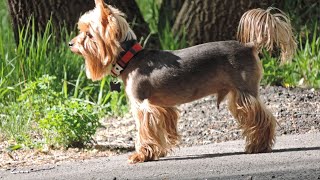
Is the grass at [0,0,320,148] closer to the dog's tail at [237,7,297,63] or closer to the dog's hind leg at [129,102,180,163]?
the dog's hind leg at [129,102,180,163]

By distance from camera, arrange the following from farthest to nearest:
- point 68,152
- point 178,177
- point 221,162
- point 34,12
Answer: point 34,12 < point 68,152 < point 221,162 < point 178,177

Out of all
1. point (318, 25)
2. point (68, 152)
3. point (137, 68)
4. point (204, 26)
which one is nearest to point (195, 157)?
point (137, 68)

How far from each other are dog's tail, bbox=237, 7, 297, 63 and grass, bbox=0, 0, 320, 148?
169 cm

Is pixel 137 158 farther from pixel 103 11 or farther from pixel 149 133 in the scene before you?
pixel 103 11

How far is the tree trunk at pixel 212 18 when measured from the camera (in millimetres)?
11383

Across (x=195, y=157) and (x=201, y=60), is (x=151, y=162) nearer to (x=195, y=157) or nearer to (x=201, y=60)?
(x=195, y=157)

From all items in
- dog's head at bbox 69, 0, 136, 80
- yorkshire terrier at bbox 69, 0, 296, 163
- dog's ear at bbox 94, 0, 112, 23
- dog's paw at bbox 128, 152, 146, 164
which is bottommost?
dog's paw at bbox 128, 152, 146, 164

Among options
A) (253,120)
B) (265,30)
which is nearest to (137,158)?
(253,120)

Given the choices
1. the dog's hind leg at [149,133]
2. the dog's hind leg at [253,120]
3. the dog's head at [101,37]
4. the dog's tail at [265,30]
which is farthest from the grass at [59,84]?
the dog's tail at [265,30]

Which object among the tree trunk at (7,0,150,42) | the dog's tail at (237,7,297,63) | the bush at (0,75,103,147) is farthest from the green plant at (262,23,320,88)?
the dog's tail at (237,7,297,63)

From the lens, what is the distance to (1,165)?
7.85 m

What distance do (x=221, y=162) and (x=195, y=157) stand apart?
0.49m

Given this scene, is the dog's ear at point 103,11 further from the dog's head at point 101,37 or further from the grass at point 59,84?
the grass at point 59,84

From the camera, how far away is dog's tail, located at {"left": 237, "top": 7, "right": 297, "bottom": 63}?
7.51m
